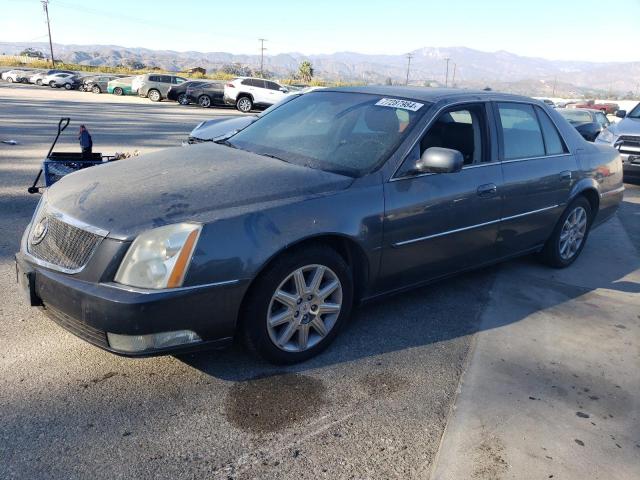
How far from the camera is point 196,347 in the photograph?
2768mm

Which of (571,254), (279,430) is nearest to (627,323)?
(571,254)

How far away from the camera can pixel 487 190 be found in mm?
4020

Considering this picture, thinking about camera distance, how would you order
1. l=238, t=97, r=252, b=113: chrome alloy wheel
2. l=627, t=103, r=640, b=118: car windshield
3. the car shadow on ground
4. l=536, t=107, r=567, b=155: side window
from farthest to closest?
l=238, t=97, r=252, b=113: chrome alloy wheel → l=627, t=103, r=640, b=118: car windshield → l=536, t=107, r=567, b=155: side window → the car shadow on ground

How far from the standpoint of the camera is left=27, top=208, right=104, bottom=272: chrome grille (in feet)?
8.84

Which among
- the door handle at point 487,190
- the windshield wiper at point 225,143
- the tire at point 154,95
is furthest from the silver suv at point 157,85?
the door handle at point 487,190

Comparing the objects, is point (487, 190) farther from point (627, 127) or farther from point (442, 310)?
point (627, 127)

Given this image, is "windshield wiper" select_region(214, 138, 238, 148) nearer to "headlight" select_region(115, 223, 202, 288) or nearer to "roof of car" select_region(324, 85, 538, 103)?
"roof of car" select_region(324, 85, 538, 103)

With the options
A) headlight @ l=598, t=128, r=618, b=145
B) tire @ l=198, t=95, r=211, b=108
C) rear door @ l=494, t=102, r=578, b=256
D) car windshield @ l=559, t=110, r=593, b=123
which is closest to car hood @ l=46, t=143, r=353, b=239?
rear door @ l=494, t=102, r=578, b=256

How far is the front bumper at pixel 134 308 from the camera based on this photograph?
2545 millimetres

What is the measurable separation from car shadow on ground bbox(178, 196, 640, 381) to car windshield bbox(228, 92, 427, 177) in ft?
3.49

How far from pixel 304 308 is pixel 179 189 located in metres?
0.99

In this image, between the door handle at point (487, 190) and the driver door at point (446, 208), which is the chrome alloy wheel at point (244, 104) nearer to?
the driver door at point (446, 208)

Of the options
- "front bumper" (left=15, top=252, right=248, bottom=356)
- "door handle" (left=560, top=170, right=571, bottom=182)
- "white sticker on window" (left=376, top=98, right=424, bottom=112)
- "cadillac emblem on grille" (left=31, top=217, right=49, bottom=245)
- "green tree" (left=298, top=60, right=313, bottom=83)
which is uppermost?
"green tree" (left=298, top=60, right=313, bottom=83)

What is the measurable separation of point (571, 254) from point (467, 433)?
3306 millimetres
